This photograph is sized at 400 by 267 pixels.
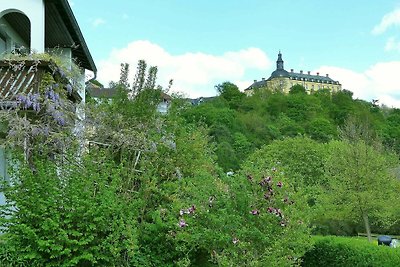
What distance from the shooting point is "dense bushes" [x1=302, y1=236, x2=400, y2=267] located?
13570mm

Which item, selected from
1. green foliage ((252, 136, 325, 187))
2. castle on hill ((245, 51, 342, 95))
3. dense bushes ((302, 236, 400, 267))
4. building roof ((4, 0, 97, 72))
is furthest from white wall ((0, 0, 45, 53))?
castle on hill ((245, 51, 342, 95))

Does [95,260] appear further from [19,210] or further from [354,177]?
[354,177]

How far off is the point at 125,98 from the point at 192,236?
540 cm

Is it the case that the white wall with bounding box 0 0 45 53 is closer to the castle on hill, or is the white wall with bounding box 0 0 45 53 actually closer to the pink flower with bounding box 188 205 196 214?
the pink flower with bounding box 188 205 196 214

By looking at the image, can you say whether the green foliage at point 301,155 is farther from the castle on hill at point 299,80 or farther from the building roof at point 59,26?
the castle on hill at point 299,80

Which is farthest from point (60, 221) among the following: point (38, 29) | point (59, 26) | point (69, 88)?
point (59, 26)

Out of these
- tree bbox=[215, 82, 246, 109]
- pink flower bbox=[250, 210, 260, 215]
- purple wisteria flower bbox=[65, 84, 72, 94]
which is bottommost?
pink flower bbox=[250, 210, 260, 215]

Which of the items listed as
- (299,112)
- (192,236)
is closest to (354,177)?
(192,236)

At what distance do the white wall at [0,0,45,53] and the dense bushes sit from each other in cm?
946

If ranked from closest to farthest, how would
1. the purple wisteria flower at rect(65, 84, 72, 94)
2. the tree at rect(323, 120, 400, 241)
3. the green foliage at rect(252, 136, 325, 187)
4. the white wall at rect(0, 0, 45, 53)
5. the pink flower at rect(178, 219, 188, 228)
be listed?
the pink flower at rect(178, 219, 188, 228) → the purple wisteria flower at rect(65, 84, 72, 94) → the white wall at rect(0, 0, 45, 53) → the tree at rect(323, 120, 400, 241) → the green foliage at rect(252, 136, 325, 187)

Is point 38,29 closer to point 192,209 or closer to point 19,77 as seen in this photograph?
point 19,77

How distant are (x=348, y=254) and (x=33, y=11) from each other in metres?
10.4

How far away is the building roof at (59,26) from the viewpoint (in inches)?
527

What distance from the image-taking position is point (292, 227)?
433 inches
